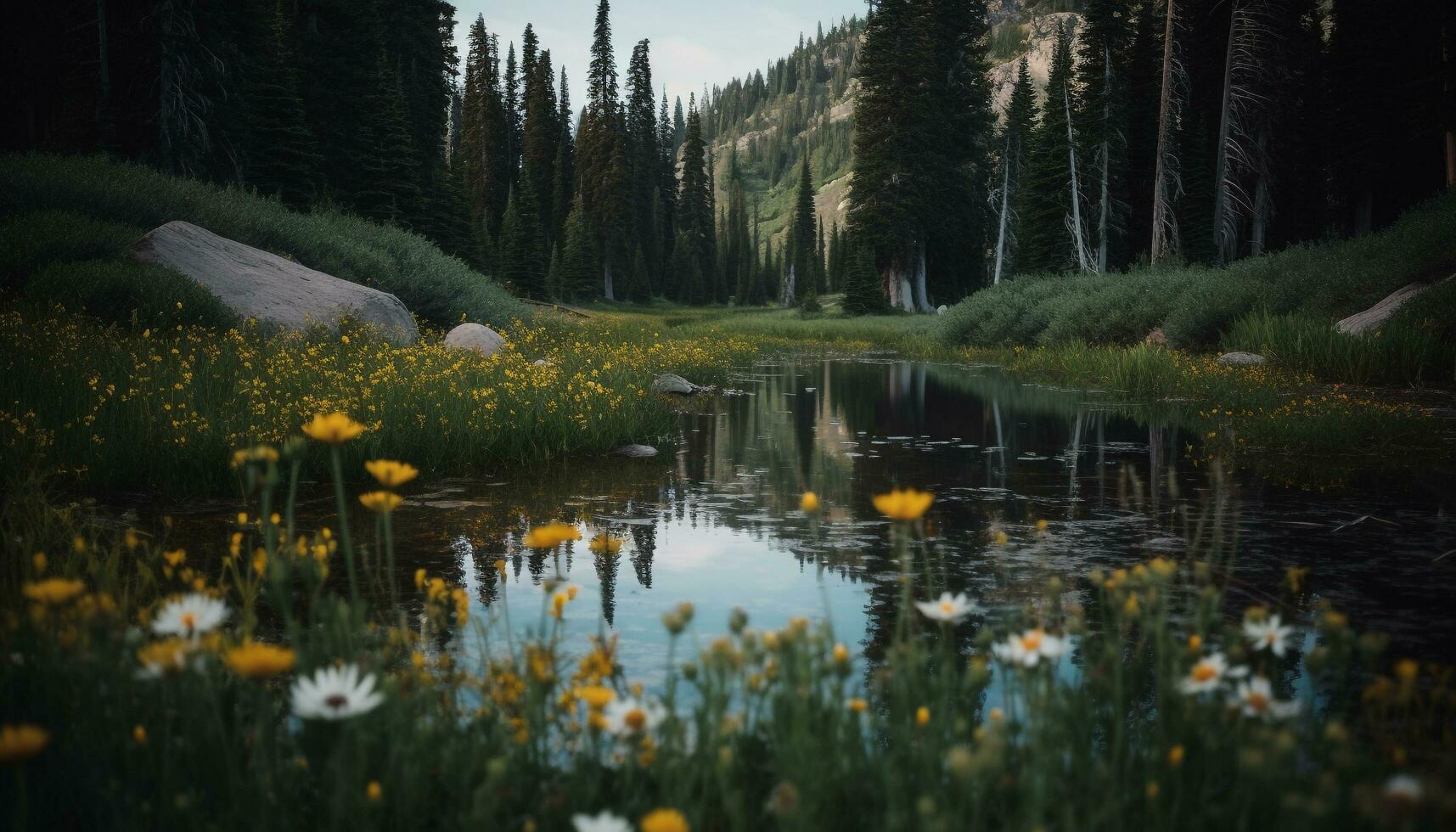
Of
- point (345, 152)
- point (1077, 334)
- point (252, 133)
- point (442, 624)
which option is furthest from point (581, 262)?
point (442, 624)

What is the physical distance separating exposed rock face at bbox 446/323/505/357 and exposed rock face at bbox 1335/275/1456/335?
13.1m

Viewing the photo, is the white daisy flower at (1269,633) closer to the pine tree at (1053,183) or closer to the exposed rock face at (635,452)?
the exposed rock face at (635,452)

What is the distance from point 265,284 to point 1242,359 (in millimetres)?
15487

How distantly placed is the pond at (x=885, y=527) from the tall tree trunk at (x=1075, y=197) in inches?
935

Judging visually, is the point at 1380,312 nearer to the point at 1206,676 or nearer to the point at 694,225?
the point at 1206,676

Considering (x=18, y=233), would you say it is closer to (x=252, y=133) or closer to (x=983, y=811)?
(x=983, y=811)

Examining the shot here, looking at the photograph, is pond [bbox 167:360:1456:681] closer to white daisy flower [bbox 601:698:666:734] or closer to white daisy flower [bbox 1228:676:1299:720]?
white daisy flower [bbox 601:698:666:734]

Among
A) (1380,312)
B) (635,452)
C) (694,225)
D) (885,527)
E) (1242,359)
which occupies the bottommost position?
(885,527)

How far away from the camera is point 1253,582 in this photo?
5270 mm

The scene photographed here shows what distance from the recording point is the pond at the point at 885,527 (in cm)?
498

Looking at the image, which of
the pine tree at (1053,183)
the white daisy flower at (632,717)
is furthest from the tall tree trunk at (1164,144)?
the white daisy flower at (632,717)

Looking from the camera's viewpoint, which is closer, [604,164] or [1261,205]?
[1261,205]

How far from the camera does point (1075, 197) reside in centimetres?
3472

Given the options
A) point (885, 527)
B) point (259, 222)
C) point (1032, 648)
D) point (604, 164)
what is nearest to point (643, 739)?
point (1032, 648)
